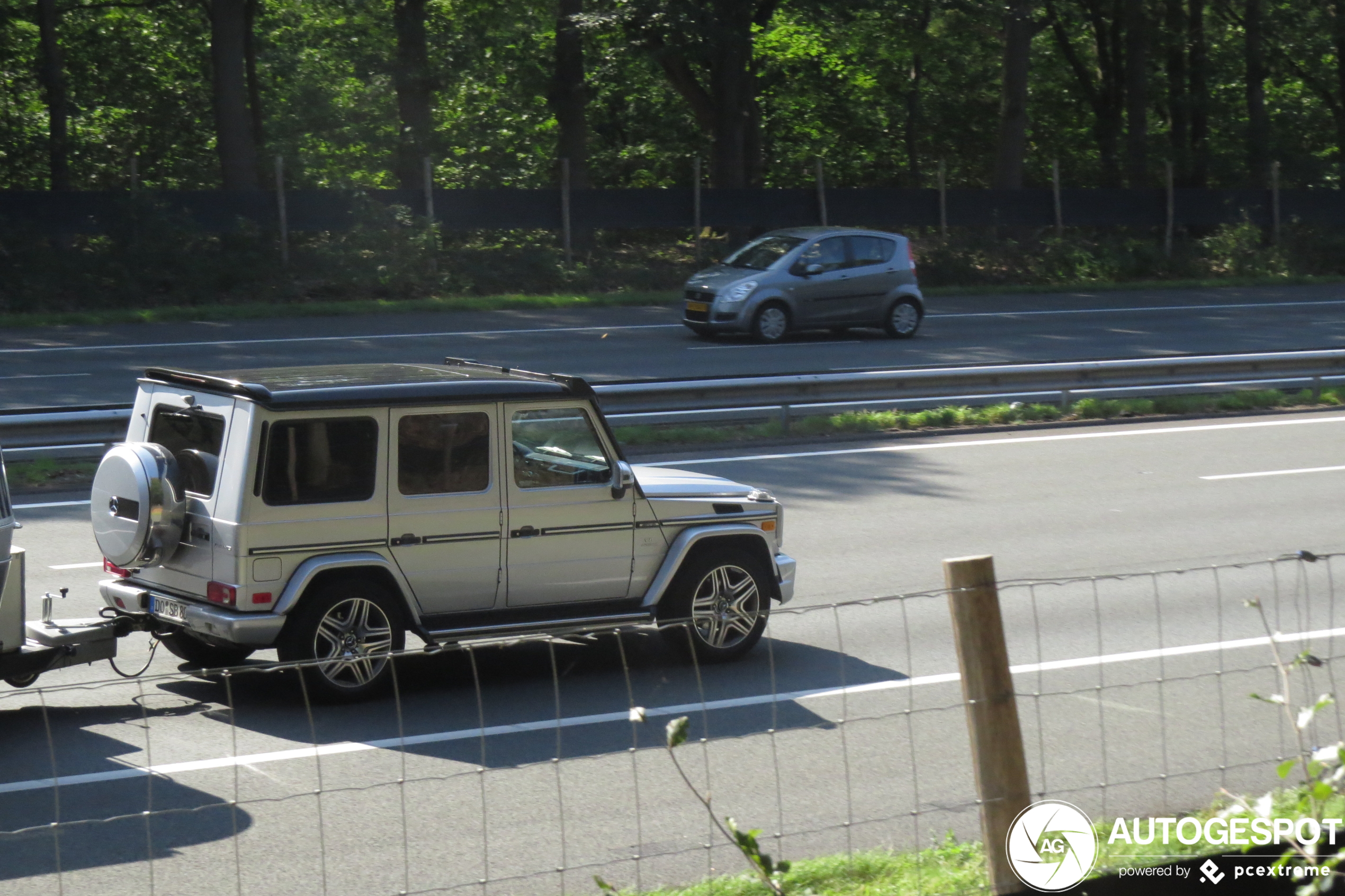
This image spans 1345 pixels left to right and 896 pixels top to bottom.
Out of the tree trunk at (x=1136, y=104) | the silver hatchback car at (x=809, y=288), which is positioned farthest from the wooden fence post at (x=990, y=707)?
the tree trunk at (x=1136, y=104)

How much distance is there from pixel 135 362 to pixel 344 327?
14.9ft

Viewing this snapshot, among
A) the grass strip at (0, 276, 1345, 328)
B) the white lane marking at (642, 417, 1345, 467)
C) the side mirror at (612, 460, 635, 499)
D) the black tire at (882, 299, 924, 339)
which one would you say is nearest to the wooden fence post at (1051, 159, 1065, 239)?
the grass strip at (0, 276, 1345, 328)

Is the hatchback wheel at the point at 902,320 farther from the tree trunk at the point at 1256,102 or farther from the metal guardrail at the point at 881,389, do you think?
the tree trunk at the point at 1256,102

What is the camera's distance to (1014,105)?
36.0m

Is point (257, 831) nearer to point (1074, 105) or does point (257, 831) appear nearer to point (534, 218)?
point (534, 218)

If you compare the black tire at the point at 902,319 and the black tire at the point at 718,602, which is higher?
the black tire at the point at 902,319

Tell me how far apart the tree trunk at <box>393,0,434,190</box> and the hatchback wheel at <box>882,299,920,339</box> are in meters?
14.0

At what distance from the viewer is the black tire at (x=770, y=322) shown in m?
23.2

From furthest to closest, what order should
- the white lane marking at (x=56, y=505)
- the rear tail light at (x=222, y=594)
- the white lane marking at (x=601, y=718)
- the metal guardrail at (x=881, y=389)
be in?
the metal guardrail at (x=881, y=389)
the white lane marking at (x=56, y=505)
the rear tail light at (x=222, y=594)
the white lane marking at (x=601, y=718)

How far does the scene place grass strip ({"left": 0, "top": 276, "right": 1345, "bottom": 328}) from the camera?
2450 cm

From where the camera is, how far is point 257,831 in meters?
5.86

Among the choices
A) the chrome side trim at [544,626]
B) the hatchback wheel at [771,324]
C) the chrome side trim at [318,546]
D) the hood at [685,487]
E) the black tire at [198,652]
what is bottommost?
the black tire at [198,652]

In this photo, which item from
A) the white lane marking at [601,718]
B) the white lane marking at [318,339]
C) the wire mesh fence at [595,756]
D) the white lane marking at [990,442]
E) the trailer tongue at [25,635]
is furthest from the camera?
the white lane marking at [318,339]

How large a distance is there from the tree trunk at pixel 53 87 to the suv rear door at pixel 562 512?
2539 cm
